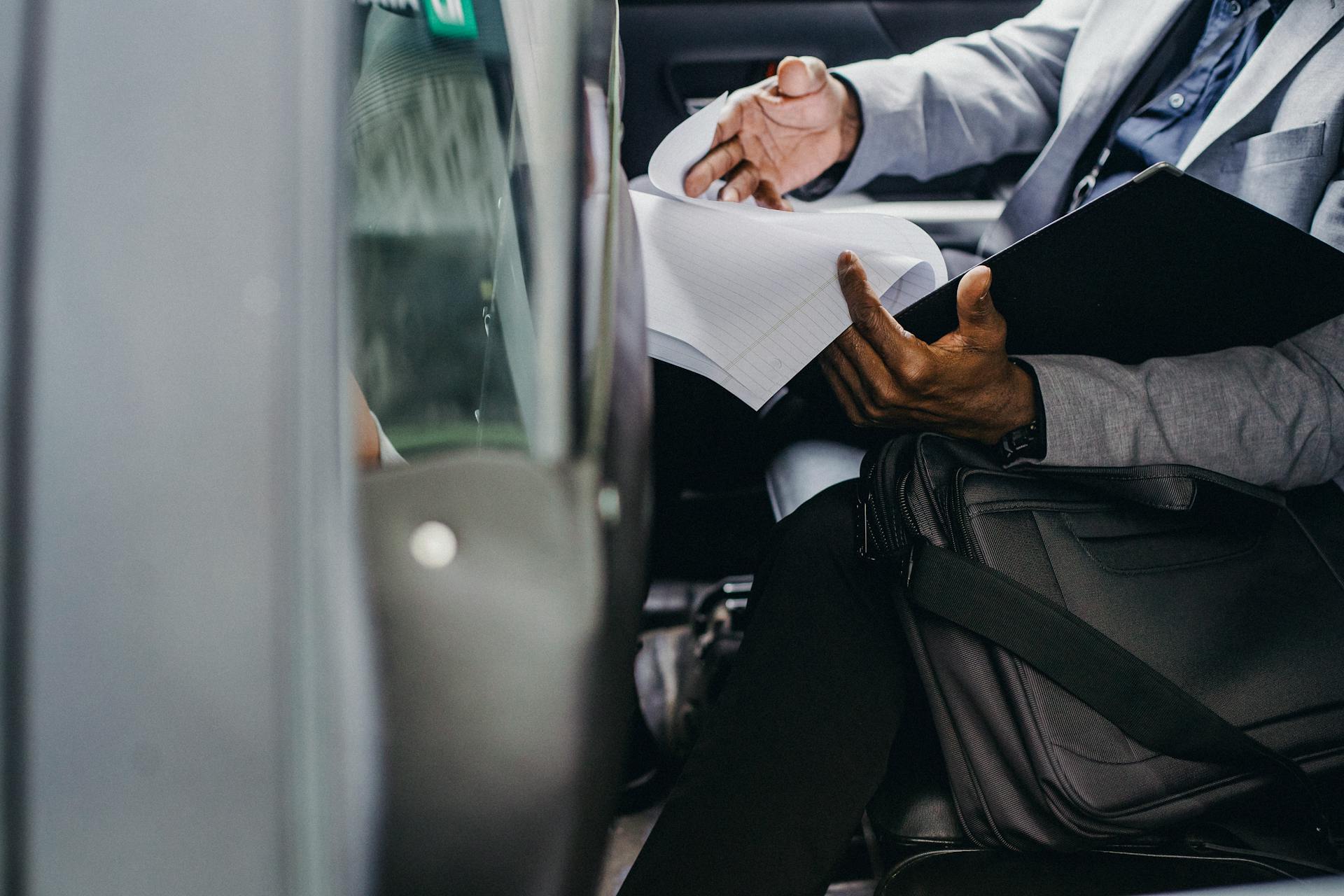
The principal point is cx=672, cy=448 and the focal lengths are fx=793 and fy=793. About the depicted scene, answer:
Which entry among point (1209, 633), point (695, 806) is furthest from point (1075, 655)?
point (695, 806)

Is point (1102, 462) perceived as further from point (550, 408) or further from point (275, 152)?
point (275, 152)

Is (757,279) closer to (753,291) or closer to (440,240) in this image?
(753,291)

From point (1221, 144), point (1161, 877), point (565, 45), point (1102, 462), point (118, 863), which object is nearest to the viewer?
point (118, 863)

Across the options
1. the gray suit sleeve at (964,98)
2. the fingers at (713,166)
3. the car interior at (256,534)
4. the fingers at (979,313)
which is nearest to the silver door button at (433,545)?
the car interior at (256,534)

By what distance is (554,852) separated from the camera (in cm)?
34

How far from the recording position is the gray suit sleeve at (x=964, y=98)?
3.26 feet

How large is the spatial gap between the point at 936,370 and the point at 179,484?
54cm

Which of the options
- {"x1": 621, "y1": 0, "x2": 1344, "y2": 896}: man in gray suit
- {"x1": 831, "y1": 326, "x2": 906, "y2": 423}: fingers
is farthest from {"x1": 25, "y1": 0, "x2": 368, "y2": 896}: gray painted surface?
{"x1": 831, "y1": 326, "x2": 906, "y2": 423}: fingers

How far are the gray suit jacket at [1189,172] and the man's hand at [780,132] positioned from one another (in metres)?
0.05

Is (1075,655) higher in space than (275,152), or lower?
lower

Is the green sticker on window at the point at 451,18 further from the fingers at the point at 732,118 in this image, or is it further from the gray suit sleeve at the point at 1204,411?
the gray suit sleeve at the point at 1204,411

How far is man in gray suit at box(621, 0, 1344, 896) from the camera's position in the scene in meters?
0.61

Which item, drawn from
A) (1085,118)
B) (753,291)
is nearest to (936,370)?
(753,291)

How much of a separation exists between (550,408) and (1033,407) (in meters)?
0.49
